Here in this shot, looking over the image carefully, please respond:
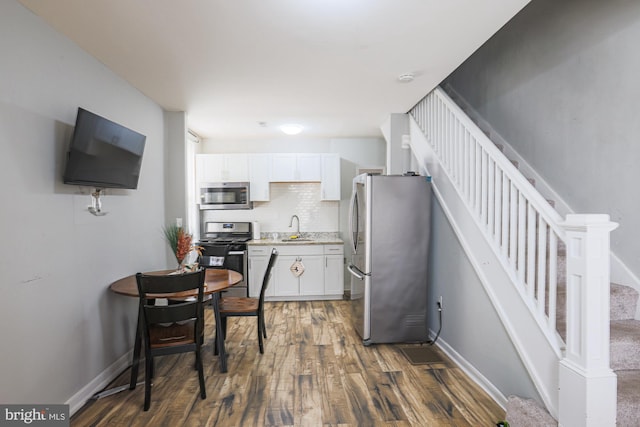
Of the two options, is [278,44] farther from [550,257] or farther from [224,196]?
[224,196]

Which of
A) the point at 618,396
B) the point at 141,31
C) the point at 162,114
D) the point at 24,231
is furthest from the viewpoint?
the point at 162,114

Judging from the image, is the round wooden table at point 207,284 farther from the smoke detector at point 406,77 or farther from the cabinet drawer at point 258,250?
the smoke detector at point 406,77

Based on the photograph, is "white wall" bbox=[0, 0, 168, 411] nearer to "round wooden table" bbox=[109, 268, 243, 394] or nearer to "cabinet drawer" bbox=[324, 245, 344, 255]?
"round wooden table" bbox=[109, 268, 243, 394]

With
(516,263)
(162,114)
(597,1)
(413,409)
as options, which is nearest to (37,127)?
(162,114)

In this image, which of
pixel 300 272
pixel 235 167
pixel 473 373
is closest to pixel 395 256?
pixel 473 373

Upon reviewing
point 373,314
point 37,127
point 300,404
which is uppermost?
point 37,127

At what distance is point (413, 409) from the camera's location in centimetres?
220

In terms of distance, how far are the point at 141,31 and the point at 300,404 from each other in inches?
110

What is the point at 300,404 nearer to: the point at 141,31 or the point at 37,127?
the point at 37,127

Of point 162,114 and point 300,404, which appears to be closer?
point 300,404

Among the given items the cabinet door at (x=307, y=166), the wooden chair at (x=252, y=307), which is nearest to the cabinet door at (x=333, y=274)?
the cabinet door at (x=307, y=166)

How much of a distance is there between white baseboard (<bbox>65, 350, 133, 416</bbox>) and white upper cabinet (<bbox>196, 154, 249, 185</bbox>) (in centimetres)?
277

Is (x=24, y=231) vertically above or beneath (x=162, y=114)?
beneath

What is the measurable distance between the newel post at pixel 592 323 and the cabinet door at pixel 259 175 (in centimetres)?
408
